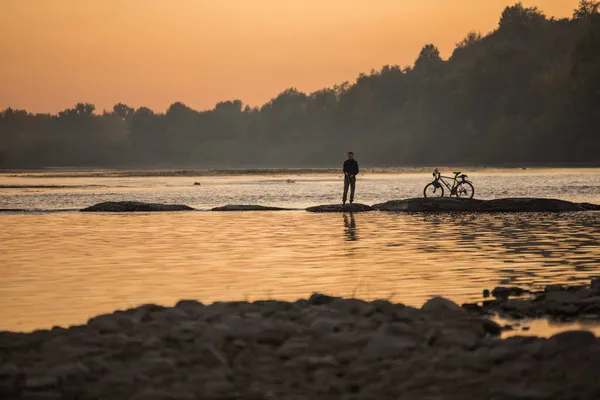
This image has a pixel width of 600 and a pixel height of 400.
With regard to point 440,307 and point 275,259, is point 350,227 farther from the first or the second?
point 440,307

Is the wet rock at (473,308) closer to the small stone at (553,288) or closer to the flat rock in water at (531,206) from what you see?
the small stone at (553,288)

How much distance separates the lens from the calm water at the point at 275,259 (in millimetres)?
15852

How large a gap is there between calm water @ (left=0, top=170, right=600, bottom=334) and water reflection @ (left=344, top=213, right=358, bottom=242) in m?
0.08

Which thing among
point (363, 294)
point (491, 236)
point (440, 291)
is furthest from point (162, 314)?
point (491, 236)

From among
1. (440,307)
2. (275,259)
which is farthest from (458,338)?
(275,259)

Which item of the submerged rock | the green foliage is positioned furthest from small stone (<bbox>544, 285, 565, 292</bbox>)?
the green foliage

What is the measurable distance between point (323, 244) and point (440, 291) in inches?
349

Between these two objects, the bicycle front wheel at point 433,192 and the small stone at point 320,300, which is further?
the bicycle front wheel at point 433,192

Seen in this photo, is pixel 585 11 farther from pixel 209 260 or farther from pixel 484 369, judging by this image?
pixel 484 369

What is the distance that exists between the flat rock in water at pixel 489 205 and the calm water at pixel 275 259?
2435 mm

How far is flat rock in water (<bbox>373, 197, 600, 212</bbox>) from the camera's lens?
37.6m

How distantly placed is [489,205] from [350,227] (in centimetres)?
931

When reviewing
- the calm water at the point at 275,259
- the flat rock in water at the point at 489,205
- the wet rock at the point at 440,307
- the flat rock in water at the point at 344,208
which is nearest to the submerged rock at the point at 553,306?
the calm water at the point at 275,259

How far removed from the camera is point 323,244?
24672 mm
